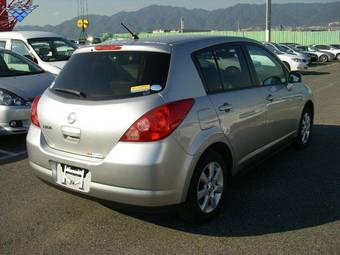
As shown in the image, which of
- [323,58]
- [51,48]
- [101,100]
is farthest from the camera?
[323,58]

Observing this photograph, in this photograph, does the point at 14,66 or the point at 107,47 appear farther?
the point at 14,66

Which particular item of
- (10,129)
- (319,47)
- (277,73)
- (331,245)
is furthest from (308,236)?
(319,47)

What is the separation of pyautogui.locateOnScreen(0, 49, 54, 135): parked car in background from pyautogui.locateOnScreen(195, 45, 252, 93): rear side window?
3539 mm

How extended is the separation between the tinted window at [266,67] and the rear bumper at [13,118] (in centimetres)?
359

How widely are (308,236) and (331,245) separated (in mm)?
207

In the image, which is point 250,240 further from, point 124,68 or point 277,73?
point 277,73

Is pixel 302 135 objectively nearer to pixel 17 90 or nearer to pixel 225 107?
pixel 225 107

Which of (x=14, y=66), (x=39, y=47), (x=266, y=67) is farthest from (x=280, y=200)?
(x=39, y=47)

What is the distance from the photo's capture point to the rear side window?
4.02m

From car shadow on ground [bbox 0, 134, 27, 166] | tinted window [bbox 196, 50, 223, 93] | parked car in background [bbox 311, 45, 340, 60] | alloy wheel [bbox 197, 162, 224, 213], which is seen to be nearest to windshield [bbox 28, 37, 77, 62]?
car shadow on ground [bbox 0, 134, 27, 166]

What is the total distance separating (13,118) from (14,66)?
1.79 m

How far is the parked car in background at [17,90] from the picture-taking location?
21.7 ft

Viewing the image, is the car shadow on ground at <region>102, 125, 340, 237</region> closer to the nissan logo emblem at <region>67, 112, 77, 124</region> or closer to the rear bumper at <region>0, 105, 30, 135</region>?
the nissan logo emblem at <region>67, 112, 77, 124</region>

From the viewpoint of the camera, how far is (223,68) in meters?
4.31
